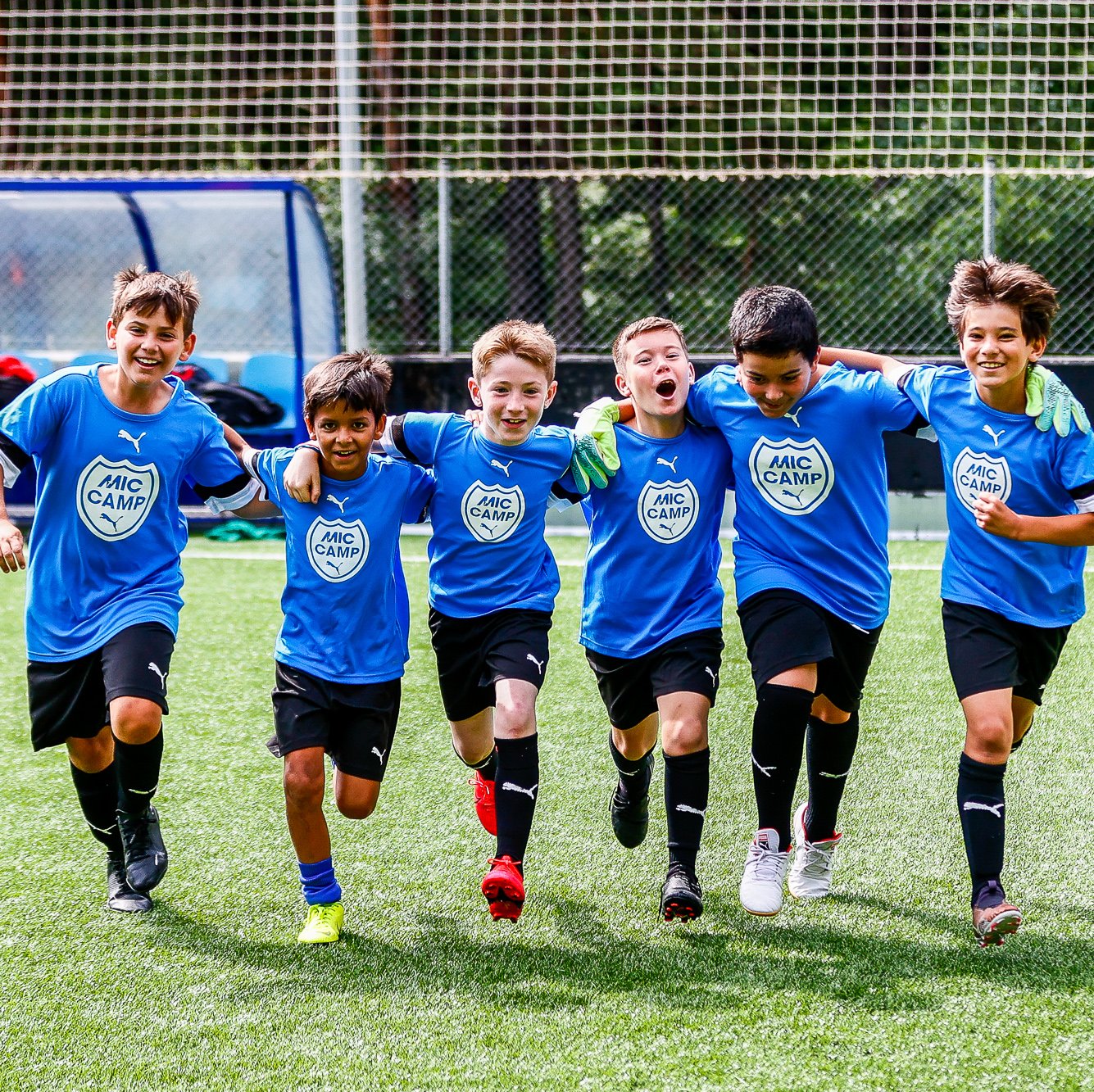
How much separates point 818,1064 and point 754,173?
7737 mm

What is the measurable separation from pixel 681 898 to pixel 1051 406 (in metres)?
1.46

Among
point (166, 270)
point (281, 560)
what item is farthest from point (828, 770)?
point (166, 270)

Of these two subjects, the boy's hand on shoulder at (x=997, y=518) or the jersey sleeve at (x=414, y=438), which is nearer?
the boy's hand on shoulder at (x=997, y=518)

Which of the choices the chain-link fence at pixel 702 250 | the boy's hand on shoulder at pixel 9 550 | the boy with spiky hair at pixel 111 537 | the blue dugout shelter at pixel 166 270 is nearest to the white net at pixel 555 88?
the chain-link fence at pixel 702 250

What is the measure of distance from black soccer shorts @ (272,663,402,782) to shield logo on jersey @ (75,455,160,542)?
56cm

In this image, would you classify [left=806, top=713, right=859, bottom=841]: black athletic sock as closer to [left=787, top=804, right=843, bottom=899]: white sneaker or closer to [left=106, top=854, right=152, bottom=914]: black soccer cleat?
[left=787, top=804, right=843, bottom=899]: white sneaker

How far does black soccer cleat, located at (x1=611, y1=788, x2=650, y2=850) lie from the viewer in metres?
3.70

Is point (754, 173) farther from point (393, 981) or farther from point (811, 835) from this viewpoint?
point (393, 981)

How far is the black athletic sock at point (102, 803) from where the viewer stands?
3.61m

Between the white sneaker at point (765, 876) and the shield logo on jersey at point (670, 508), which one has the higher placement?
the shield logo on jersey at point (670, 508)

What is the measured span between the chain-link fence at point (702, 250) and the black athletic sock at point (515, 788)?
7.28 meters

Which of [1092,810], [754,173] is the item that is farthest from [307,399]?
[754,173]

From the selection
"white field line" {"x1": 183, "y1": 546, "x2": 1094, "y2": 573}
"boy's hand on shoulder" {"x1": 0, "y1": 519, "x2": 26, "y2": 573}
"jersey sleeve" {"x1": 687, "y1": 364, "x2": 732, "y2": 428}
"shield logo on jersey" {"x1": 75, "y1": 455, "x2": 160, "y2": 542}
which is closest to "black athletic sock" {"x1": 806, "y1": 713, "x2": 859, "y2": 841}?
"jersey sleeve" {"x1": 687, "y1": 364, "x2": 732, "y2": 428}

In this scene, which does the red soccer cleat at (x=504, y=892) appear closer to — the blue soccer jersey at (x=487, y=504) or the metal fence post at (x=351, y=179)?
the blue soccer jersey at (x=487, y=504)
